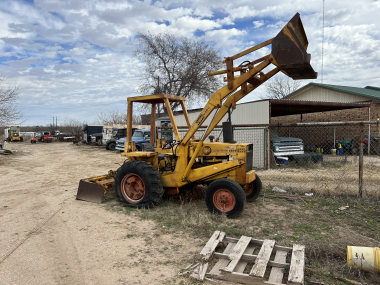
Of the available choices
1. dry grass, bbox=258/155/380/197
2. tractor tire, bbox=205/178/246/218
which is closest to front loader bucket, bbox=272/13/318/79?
tractor tire, bbox=205/178/246/218

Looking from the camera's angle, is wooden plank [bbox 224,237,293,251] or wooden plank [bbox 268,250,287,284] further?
wooden plank [bbox 224,237,293,251]

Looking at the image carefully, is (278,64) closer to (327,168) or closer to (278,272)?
(278,272)

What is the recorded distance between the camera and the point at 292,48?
4602 millimetres

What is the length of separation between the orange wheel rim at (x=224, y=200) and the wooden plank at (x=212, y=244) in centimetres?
104

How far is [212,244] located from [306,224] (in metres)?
2.01

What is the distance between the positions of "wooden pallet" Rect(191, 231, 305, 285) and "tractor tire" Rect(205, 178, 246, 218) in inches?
43.2

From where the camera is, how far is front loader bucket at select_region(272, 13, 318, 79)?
4.55 meters

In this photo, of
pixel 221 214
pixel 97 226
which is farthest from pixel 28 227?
pixel 221 214

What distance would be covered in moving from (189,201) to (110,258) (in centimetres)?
283

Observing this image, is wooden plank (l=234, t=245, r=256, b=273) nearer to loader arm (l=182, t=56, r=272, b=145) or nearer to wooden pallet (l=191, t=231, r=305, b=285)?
wooden pallet (l=191, t=231, r=305, b=285)

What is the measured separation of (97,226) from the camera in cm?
509

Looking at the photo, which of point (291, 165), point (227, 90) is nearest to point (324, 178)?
point (291, 165)

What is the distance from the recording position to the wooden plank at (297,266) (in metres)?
3.05

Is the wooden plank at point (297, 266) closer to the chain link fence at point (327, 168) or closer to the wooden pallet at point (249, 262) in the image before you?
the wooden pallet at point (249, 262)
